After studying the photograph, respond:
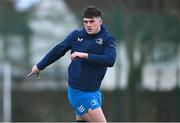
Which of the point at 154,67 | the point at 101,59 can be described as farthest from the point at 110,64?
the point at 154,67

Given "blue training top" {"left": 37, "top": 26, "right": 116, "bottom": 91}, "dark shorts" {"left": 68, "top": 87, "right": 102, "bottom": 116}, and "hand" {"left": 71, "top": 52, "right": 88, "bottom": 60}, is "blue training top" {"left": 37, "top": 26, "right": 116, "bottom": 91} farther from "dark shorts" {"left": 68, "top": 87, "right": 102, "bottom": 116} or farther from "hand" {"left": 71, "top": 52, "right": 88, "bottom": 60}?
"hand" {"left": 71, "top": 52, "right": 88, "bottom": 60}

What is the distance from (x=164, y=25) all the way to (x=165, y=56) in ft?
2.51

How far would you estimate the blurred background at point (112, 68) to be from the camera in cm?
1608

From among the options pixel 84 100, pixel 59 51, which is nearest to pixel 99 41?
pixel 59 51

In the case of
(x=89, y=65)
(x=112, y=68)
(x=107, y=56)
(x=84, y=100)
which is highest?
(x=107, y=56)

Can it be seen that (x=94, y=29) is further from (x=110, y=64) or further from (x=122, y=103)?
(x=122, y=103)

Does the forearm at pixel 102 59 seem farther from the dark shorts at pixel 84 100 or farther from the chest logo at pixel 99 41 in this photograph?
the dark shorts at pixel 84 100

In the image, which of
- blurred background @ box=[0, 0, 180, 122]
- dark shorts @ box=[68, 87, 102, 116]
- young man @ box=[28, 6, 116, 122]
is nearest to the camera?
young man @ box=[28, 6, 116, 122]

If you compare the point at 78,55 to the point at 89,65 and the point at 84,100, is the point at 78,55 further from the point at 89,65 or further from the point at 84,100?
the point at 84,100

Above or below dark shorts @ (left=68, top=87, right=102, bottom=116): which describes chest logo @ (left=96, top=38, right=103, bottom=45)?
above

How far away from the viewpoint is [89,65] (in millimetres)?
7707

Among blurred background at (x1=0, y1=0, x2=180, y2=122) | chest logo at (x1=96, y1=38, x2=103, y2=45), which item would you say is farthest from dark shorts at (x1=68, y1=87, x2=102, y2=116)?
blurred background at (x1=0, y1=0, x2=180, y2=122)

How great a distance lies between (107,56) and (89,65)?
28cm

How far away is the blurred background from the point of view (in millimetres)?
16078
